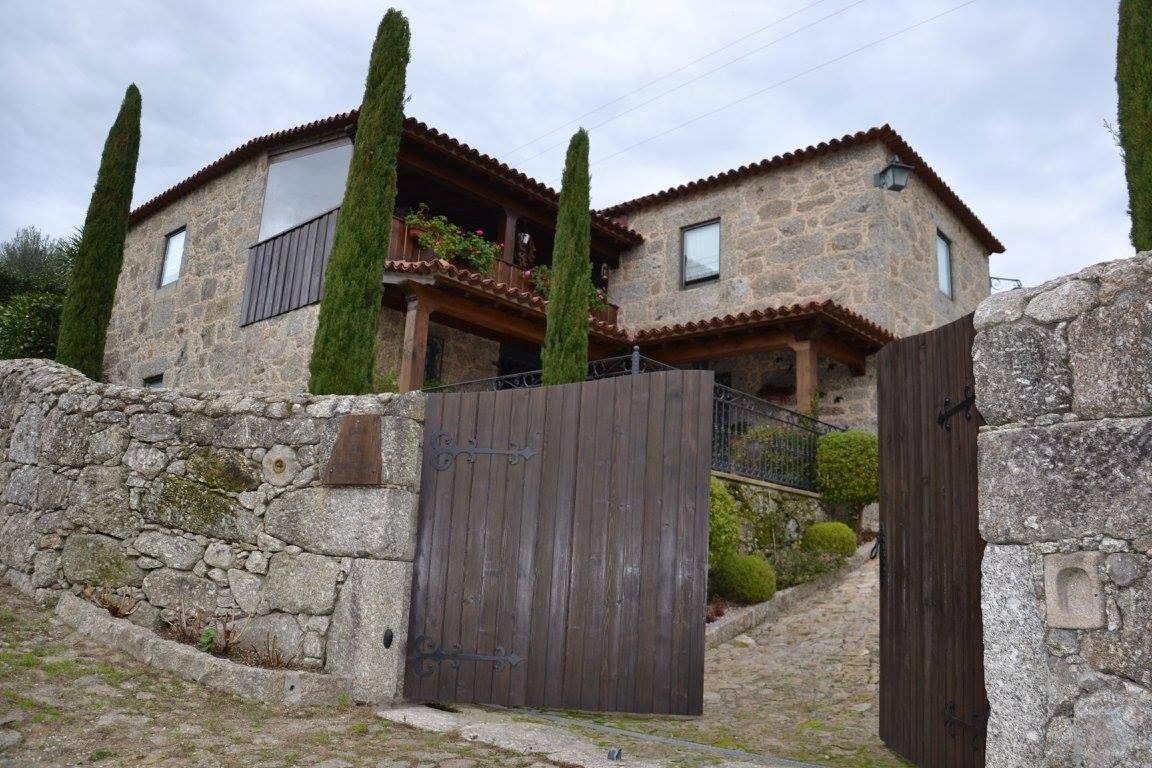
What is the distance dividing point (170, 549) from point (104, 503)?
0.67 m

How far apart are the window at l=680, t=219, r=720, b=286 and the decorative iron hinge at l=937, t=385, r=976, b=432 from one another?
10596 mm

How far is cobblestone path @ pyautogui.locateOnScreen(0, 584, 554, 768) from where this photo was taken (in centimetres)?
356

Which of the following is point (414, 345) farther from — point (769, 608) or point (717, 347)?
point (769, 608)

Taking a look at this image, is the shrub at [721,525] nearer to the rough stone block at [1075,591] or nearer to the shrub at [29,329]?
the rough stone block at [1075,591]

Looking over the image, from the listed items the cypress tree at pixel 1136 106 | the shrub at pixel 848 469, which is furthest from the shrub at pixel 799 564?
the cypress tree at pixel 1136 106

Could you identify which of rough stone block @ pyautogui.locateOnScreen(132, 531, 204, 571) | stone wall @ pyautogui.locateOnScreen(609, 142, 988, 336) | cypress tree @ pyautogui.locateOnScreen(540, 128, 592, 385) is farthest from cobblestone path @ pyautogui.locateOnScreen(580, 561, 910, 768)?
stone wall @ pyautogui.locateOnScreen(609, 142, 988, 336)

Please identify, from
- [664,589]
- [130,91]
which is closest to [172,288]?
[130,91]

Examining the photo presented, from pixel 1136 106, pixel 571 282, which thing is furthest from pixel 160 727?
pixel 1136 106

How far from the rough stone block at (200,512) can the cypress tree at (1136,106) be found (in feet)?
23.7

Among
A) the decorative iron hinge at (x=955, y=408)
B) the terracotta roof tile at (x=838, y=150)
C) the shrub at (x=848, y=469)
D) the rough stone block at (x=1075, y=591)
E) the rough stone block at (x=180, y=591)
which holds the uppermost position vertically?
the terracotta roof tile at (x=838, y=150)

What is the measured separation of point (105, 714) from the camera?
401 centimetres

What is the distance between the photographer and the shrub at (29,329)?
1404 cm

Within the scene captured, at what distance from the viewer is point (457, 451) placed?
16.2ft

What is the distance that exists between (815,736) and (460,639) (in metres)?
2.02
